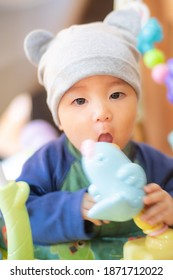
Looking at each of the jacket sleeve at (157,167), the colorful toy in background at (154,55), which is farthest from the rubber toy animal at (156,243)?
the colorful toy in background at (154,55)

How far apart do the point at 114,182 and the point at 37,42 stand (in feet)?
0.86

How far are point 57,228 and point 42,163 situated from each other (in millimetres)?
96

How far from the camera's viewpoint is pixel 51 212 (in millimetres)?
486

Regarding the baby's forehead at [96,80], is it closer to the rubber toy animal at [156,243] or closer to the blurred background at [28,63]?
the rubber toy animal at [156,243]

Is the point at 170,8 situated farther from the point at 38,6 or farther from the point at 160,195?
the point at 160,195

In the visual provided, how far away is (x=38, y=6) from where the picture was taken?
0.82m

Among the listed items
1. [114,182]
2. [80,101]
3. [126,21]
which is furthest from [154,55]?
[114,182]

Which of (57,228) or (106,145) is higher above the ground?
(106,145)

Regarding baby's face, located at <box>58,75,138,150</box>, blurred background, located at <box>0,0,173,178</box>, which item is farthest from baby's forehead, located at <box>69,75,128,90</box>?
blurred background, located at <box>0,0,173,178</box>

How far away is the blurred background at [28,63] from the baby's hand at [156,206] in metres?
0.39

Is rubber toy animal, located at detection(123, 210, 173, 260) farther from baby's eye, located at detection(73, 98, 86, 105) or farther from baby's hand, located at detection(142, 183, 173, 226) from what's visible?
baby's eye, located at detection(73, 98, 86, 105)

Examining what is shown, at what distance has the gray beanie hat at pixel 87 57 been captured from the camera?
481 millimetres

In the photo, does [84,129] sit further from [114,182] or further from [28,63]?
[28,63]
